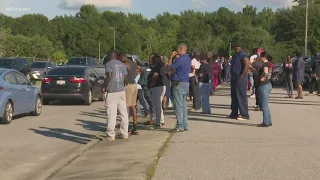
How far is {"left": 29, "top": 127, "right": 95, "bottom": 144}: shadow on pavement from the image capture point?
38.4 ft

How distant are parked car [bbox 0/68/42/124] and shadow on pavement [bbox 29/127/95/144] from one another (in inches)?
46.7

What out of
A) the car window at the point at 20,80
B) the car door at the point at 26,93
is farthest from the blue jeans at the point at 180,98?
the car window at the point at 20,80

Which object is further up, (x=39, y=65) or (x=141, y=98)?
(x=39, y=65)

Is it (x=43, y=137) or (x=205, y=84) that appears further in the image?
(x=205, y=84)

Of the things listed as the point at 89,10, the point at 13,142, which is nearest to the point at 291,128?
the point at 13,142

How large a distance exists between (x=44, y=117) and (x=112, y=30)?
95676 millimetres

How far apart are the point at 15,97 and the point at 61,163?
6.36m

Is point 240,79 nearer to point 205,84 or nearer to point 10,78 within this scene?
point 205,84

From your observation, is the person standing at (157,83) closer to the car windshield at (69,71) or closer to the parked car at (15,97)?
the parked car at (15,97)

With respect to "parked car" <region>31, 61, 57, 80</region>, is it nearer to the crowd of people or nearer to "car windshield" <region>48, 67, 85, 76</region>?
"car windshield" <region>48, 67, 85, 76</region>

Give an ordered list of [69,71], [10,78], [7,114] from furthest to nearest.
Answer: [69,71] < [10,78] < [7,114]

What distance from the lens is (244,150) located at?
948cm

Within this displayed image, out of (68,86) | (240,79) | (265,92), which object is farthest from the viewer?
(68,86)

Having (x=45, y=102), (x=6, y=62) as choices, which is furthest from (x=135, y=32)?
(x=45, y=102)
